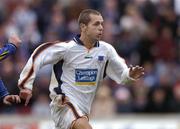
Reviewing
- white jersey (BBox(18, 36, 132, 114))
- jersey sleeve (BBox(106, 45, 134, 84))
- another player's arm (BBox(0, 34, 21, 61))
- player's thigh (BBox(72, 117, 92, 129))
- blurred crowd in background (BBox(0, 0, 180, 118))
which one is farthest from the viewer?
blurred crowd in background (BBox(0, 0, 180, 118))

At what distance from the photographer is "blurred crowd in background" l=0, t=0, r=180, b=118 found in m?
18.3

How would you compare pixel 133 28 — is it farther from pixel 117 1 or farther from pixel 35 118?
pixel 35 118

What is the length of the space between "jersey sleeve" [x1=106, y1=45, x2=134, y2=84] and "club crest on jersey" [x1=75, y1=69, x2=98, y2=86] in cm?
30

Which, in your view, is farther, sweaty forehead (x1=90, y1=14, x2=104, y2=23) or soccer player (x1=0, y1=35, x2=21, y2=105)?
sweaty forehead (x1=90, y1=14, x2=104, y2=23)

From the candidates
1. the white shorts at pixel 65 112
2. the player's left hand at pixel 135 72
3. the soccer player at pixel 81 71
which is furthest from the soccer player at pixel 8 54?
the player's left hand at pixel 135 72

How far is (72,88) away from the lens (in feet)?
39.4

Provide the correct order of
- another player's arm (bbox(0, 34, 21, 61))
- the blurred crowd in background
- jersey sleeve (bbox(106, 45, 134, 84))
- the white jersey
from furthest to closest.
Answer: the blurred crowd in background → jersey sleeve (bbox(106, 45, 134, 84)) → the white jersey → another player's arm (bbox(0, 34, 21, 61))

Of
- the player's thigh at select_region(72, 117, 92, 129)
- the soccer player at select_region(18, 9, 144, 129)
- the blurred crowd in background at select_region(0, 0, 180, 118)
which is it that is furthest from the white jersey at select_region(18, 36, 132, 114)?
the blurred crowd in background at select_region(0, 0, 180, 118)

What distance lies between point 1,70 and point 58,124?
6.56m

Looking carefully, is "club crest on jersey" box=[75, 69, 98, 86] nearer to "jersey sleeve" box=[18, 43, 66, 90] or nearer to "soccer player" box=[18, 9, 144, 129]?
"soccer player" box=[18, 9, 144, 129]

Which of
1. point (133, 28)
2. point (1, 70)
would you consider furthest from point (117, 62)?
point (133, 28)

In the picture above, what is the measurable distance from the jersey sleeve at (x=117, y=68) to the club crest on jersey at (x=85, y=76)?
0.30 metres

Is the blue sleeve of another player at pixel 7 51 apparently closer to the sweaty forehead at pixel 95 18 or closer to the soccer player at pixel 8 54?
the soccer player at pixel 8 54

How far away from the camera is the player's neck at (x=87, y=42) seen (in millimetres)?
12016
